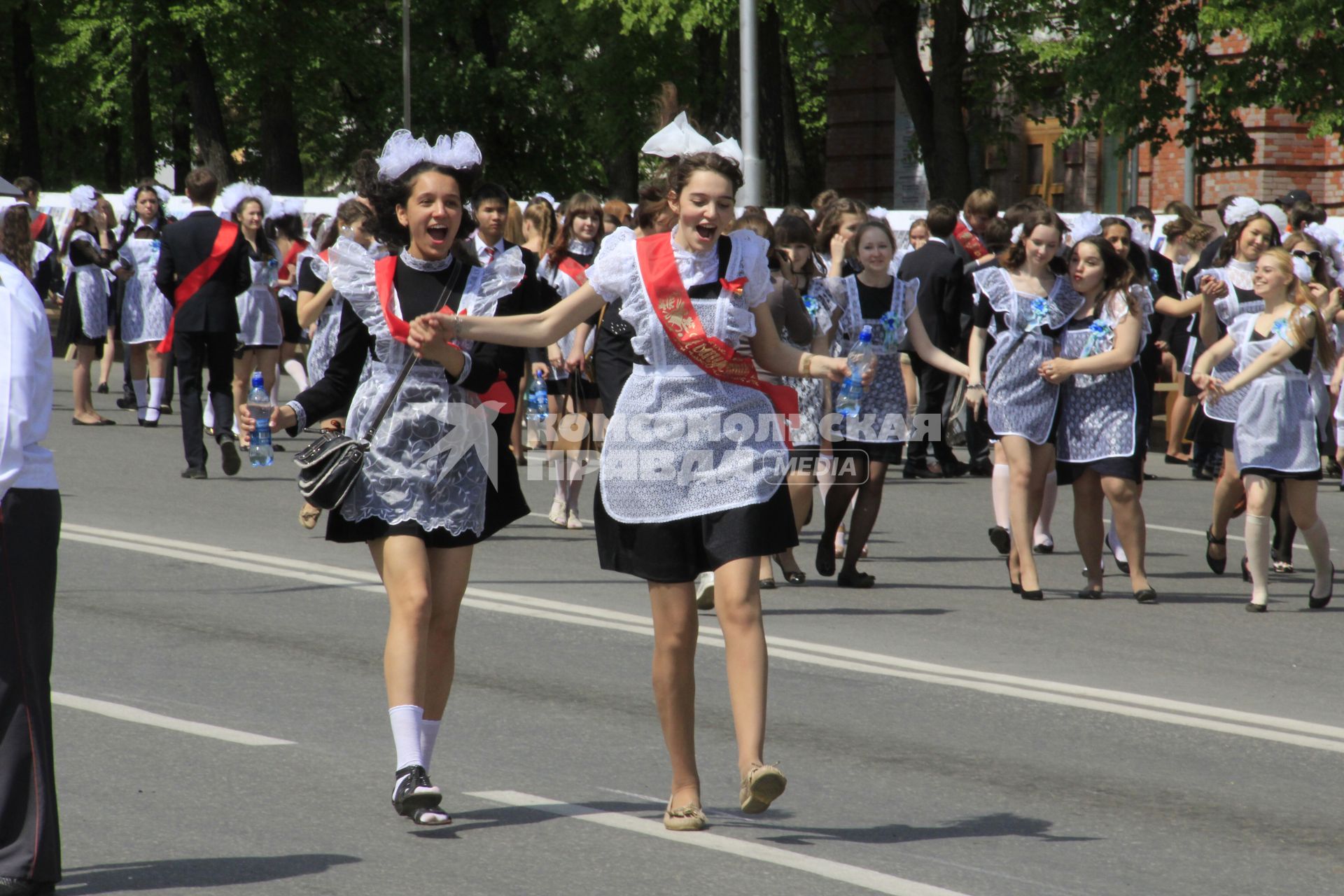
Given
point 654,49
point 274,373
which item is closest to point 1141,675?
point 274,373

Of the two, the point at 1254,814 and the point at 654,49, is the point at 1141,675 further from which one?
the point at 654,49

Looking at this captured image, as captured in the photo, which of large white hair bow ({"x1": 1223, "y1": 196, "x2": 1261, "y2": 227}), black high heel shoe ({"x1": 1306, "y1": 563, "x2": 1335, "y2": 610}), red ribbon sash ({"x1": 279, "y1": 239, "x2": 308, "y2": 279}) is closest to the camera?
black high heel shoe ({"x1": 1306, "y1": 563, "x2": 1335, "y2": 610})

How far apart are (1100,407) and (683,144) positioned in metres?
4.45

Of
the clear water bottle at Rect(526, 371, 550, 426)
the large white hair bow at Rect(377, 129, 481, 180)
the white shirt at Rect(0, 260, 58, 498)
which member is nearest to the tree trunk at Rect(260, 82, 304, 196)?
the clear water bottle at Rect(526, 371, 550, 426)

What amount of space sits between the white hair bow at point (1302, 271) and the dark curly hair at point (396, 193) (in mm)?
5480

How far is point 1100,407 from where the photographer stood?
31.4 ft

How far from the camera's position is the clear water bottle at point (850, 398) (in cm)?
919

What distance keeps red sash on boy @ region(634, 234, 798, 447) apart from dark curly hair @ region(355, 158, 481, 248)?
1.85 ft

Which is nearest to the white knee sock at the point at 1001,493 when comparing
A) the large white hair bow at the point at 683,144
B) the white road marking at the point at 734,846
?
the large white hair bow at the point at 683,144

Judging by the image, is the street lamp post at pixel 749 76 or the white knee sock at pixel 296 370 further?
the street lamp post at pixel 749 76

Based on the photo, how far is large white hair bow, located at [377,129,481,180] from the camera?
5.48m

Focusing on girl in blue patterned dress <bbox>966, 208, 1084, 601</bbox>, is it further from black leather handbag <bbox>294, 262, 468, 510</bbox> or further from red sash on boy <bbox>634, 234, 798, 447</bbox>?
black leather handbag <bbox>294, 262, 468, 510</bbox>

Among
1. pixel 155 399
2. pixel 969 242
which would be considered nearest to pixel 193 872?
pixel 969 242

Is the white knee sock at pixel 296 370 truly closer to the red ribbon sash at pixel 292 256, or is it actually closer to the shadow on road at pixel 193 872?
the red ribbon sash at pixel 292 256
